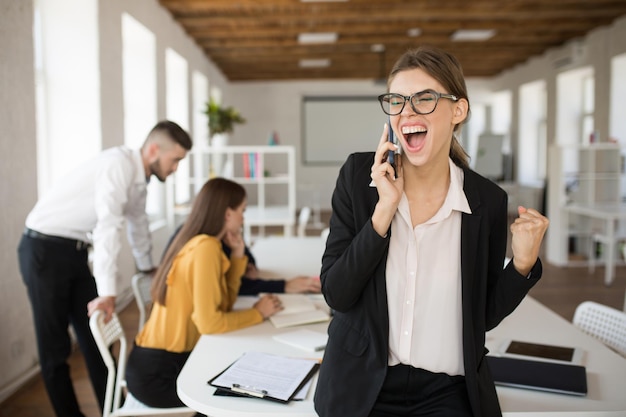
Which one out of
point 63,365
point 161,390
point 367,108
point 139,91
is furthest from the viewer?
point 367,108

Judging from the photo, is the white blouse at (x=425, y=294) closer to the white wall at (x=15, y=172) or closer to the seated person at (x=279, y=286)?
the seated person at (x=279, y=286)

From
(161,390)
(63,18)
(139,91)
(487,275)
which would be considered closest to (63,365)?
(161,390)

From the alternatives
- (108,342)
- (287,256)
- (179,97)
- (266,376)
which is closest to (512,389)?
(266,376)

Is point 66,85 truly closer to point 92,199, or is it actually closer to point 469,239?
point 92,199

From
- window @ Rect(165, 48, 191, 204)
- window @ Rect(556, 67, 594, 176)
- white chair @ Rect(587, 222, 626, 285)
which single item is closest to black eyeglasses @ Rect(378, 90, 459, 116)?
white chair @ Rect(587, 222, 626, 285)

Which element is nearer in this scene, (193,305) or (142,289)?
(193,305)

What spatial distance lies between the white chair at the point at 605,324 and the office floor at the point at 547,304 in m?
2.48

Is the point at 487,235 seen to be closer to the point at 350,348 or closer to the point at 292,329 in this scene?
the point at 350,348

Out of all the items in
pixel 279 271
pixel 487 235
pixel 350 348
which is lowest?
pixel 279 271

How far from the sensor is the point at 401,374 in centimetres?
139

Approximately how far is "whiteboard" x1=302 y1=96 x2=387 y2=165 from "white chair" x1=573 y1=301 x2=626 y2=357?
12.5 metres

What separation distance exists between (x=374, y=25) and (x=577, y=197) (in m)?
3.80

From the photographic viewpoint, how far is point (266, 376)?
1746 millimetres

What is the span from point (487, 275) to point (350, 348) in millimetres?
373
